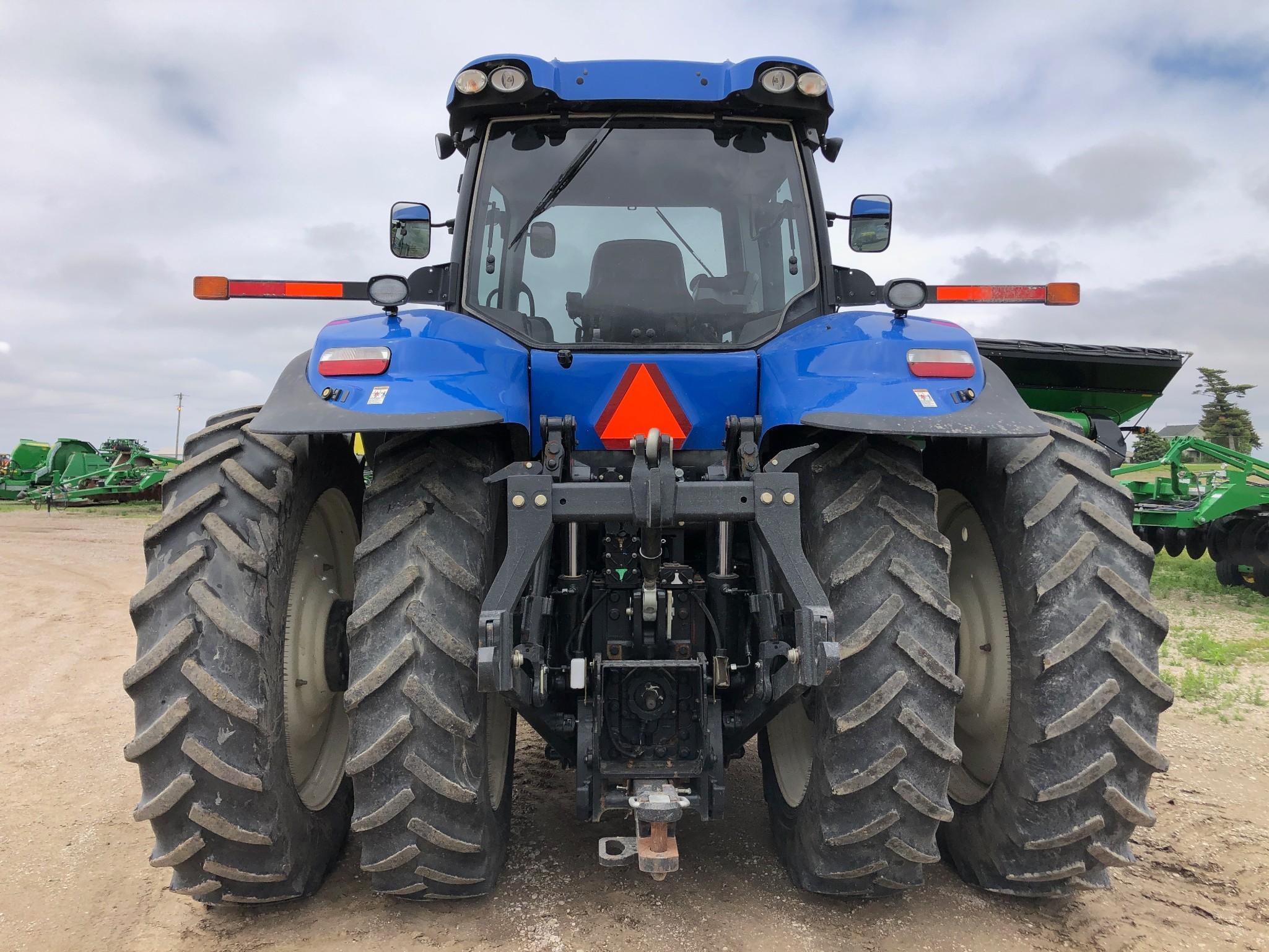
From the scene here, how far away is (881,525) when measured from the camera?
2.38 m

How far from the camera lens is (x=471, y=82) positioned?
302 centimetres

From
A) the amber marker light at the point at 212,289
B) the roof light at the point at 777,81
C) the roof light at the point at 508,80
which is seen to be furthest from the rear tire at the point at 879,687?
the amber marker light at the point at 212,289

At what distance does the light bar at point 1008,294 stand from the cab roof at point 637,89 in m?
0.82

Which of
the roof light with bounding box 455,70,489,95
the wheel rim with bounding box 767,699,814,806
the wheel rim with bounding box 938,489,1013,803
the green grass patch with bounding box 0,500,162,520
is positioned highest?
the roof light with bounding box 455,70,489,95

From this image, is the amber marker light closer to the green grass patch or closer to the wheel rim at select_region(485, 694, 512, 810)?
the wheel rim at select_region(485, 694, 512, 810)

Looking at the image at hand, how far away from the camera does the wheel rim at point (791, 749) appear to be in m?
2.81

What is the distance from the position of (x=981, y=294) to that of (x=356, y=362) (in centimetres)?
194

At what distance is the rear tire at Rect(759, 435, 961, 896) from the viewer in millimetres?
2275

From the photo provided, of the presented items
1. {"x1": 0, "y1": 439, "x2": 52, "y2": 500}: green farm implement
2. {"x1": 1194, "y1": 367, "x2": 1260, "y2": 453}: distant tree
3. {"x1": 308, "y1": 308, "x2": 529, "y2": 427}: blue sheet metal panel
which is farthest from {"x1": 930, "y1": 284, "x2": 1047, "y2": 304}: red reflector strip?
{"x1": 1194, "y1": 367, "x2": 1260, "y2": 453}: distant tree

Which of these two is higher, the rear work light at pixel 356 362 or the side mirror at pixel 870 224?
the side mirror at pixel 870 224

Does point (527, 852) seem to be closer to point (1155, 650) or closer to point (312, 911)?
point (312, 911)

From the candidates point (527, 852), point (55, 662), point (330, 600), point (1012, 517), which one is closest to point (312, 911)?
point (527, 852)

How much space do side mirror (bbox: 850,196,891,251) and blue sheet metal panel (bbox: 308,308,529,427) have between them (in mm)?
1607

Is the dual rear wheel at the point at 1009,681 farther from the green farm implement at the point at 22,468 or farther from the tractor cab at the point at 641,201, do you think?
the green farm implement at the point at 22,468
